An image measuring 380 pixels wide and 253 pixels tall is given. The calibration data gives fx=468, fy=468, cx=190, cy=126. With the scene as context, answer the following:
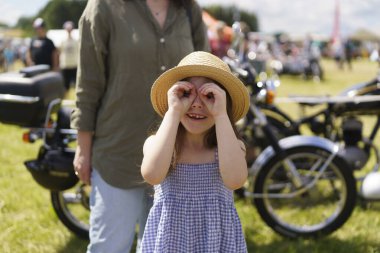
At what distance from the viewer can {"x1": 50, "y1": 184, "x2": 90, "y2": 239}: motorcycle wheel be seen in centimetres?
331

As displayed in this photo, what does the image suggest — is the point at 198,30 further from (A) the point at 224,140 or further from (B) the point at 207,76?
(A) the point at 224,140

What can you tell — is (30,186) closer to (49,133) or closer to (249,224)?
(49,133)

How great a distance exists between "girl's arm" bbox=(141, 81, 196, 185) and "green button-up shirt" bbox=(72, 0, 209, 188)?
0.43 meters

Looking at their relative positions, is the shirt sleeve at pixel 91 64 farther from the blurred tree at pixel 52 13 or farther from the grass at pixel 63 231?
the grass at pixel 63 231

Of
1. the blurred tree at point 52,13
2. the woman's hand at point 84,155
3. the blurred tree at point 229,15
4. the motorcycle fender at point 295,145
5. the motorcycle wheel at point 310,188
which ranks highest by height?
the blurred tree at point 229,15

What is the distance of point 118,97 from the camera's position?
2.02 m

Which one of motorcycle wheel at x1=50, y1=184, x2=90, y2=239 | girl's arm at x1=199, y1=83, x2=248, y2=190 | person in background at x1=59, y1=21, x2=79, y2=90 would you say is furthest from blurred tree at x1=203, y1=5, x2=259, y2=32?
girl's arm at x1=199, y1=83, x2=248, y2=190

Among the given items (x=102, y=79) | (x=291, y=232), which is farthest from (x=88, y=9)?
(x=291, y=232)

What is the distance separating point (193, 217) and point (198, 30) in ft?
3.29

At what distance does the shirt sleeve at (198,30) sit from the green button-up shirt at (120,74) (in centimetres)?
16

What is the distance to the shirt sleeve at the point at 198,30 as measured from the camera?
225 cm

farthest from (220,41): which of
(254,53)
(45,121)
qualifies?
(45,121)

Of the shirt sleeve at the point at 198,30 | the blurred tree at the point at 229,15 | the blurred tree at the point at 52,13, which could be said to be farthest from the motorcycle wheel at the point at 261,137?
the blurred tree at the point at 229,15

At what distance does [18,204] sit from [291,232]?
2.42 meters
